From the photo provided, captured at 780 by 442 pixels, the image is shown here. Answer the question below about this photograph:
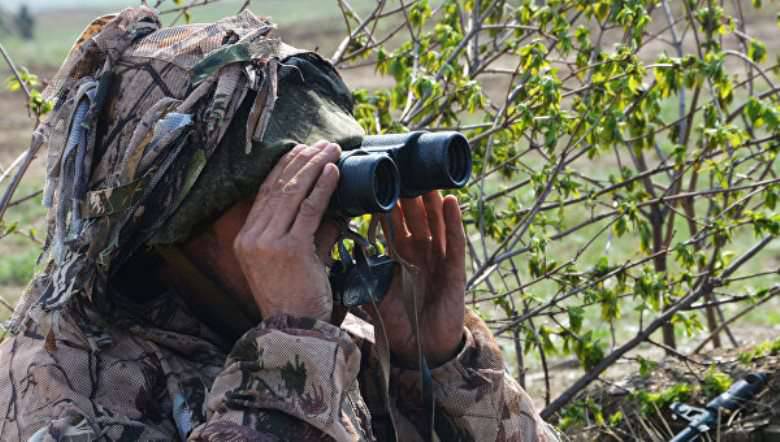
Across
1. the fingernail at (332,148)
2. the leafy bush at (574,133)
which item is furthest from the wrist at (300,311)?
the leafy bush at (574,133)

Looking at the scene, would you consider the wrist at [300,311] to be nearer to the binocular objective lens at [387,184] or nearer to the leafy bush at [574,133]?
the binocular objective lens at [387,184]

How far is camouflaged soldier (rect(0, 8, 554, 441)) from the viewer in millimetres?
2119

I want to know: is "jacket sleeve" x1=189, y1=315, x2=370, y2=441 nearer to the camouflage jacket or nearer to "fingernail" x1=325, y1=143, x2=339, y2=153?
the camouflage jacket

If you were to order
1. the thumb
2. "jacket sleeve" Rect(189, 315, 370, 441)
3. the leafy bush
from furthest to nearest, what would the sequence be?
1. the leafy bush
2. the thumb
3. "jacket sleeve" Rect(189, 315, 370, 441)

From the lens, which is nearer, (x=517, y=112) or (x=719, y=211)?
(x=517, y=112)

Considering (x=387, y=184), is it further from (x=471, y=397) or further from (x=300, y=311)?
(x=471, y=397)

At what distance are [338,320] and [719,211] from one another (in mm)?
2381

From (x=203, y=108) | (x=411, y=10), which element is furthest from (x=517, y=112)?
(x=203, y=108)

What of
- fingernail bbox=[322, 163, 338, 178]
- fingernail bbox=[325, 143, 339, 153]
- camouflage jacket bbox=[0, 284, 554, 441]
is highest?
fingernail bbox=[325, 143, 339, 153]

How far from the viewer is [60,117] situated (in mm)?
2352

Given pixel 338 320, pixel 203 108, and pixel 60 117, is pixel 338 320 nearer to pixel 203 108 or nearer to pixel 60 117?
pixel 203 108

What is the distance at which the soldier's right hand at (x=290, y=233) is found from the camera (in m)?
2.11

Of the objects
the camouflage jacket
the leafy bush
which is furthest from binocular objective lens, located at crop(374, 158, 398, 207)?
the leafy bush

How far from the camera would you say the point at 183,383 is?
228 cm
